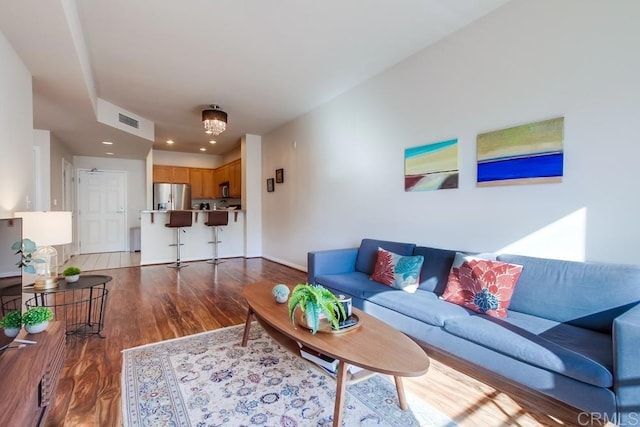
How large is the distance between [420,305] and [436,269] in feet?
1.76

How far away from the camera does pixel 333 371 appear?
1.63m

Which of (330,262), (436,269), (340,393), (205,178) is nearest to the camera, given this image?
(340,393)

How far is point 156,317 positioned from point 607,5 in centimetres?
434

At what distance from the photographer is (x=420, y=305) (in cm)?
227

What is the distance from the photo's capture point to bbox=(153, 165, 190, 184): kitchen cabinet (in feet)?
25.3

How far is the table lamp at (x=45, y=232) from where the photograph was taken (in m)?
2.21

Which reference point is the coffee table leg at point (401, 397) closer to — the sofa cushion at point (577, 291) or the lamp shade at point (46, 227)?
the sofa cushion at point (577, 291)

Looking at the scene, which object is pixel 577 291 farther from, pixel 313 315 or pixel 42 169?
pixel 42 169

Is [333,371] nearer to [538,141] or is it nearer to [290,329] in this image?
[290,329]

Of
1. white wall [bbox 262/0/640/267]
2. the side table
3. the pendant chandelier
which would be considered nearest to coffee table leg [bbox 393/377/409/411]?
white wall [bbox 262/0/640/267]

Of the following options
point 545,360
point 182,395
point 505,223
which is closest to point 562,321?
point 545,360

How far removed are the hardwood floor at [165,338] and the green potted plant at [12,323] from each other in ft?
1.75

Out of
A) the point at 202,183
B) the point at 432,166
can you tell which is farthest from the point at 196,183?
the point at 432,166

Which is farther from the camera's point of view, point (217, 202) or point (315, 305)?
point (217, 202)
